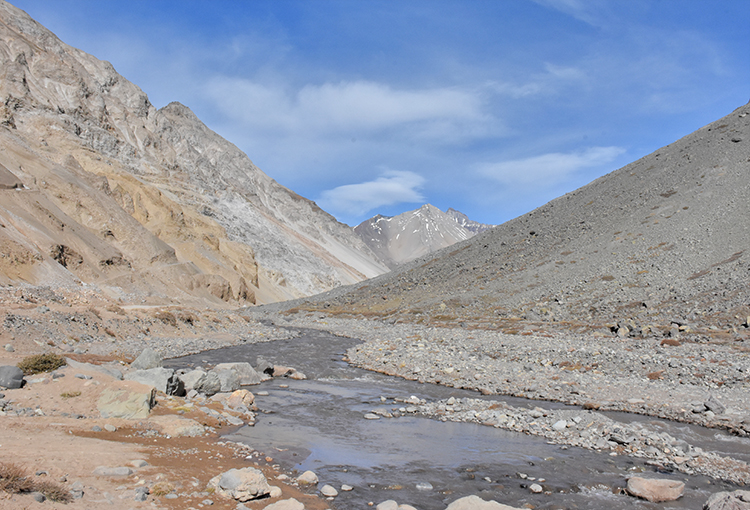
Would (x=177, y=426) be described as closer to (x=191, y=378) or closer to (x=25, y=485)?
(x=191, y=378)

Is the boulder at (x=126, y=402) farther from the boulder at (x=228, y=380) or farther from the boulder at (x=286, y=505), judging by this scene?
the boulder at (x=286, y=505)

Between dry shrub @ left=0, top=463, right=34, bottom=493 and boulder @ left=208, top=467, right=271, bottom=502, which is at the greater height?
dry shrub @ left=0, top=463, right=34, bottom=493

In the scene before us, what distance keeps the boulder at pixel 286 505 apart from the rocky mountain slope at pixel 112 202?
1527 inches

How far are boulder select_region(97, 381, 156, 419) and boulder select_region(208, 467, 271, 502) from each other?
4.91m

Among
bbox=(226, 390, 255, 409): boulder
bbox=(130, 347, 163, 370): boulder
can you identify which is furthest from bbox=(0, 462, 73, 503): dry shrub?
bbox=(130, 347, 163, 370): boulder

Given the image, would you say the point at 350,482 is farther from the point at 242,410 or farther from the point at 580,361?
the point at 580,361

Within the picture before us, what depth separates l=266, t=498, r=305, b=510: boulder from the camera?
343 inches

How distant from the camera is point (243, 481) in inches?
366

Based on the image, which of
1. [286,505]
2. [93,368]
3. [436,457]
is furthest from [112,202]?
[286,505]

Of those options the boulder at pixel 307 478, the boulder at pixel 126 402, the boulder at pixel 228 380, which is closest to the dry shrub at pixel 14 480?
the boulder at pixel 307 478

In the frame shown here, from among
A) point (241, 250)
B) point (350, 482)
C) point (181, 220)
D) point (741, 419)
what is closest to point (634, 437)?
point (741, 419)

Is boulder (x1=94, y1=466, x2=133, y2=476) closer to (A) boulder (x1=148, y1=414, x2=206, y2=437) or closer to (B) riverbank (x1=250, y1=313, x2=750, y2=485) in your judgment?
(A) boulder (x1=148, y1=414, x2=206, y2=437)

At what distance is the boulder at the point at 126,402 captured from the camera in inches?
517

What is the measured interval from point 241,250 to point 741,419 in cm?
9760
